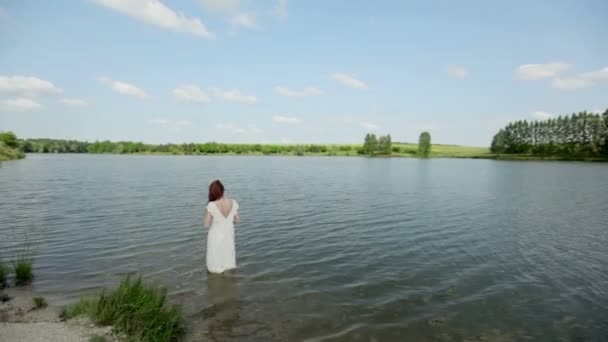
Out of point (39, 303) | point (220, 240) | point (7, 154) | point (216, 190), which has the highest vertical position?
point (216, 190)

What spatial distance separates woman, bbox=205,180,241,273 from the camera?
8.98 meters

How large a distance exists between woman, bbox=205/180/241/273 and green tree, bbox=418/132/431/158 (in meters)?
164

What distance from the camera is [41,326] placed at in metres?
5.93

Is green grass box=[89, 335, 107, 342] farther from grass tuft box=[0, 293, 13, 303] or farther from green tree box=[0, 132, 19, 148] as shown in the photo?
green tree box=[0, 132, 19, 148]

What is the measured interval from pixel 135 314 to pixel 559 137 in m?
171

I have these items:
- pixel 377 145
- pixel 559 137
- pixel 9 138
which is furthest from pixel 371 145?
pixel 9 138

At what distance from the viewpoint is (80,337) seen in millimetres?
5562

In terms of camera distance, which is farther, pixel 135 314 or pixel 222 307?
pixel 222 307

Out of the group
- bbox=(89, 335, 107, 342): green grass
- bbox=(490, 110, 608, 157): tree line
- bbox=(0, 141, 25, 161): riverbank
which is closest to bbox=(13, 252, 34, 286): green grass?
bbox=(89, 335, 107, 342): green grass

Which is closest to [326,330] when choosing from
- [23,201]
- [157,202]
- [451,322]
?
[451,322]

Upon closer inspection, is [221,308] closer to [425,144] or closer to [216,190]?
[216,190]

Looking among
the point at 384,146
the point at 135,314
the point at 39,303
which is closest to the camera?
the point at 135,314

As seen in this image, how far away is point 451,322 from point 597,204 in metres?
25.4

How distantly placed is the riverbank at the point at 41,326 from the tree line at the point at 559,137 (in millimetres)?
145822
